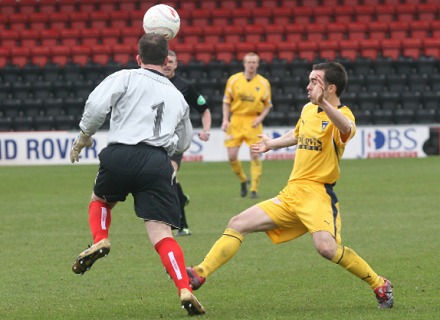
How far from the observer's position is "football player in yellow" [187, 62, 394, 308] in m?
6.82

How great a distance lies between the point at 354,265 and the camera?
268 inches

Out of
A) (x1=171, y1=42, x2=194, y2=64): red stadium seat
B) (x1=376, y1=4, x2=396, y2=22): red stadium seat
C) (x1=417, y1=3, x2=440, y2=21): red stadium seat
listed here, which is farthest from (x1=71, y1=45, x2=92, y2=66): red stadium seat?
(x1=417, y1=3, x2=440, y2=21): red stadium seat

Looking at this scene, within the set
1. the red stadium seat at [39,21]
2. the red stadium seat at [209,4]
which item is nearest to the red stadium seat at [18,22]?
the red stadium seat at [39,21]

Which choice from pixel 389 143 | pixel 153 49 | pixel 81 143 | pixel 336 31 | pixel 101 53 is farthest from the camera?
pixel 336 31

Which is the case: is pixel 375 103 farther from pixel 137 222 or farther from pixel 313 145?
pixel 313 145

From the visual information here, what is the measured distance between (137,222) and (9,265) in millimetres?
3585

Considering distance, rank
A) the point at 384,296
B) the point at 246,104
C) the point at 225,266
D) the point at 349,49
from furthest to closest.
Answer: the point at 349,49
the point at 246,104
the point at 225,266
the point at 384,296

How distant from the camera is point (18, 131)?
2397 cm

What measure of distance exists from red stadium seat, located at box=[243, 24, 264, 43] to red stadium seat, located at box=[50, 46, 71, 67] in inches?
195

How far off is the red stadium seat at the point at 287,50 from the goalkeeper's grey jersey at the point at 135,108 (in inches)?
786

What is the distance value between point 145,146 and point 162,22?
1826mm

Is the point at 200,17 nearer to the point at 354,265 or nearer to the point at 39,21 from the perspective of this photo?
the point at 39,21

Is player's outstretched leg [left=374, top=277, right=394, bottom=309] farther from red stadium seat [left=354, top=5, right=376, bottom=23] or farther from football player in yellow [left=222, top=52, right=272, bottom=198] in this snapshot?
red stadium seat [left=354, top=5, right=376, bottom=23]

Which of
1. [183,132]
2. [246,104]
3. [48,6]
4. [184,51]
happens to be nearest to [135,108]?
[183,132]
